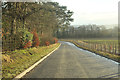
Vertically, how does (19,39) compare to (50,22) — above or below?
below

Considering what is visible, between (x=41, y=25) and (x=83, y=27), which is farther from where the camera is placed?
(x=83, y=27)

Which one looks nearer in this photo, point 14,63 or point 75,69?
point 75,69

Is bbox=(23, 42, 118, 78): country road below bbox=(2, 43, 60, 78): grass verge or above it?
below

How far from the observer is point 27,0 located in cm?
1973

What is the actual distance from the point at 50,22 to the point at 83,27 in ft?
333

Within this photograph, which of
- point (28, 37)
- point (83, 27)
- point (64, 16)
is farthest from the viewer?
point (83, 27)

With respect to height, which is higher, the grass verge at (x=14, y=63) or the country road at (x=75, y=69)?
the grass verge at (x=14, y=63)

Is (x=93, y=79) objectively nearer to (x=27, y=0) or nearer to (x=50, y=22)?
(x=27, y=0)

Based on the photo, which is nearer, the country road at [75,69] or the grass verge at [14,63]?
the country road at [75,69]

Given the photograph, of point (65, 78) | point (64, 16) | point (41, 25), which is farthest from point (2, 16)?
point (64, 16)

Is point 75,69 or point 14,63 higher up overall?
point 14,63

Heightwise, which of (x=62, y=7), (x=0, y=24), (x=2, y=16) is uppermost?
(x=62, y=7)

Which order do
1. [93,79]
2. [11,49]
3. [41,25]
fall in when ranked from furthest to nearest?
1. [41,25]
2. [11,49]
3. [93,79]

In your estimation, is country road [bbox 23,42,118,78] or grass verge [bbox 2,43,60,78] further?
grass verge [bbox 2,43,60,78]
